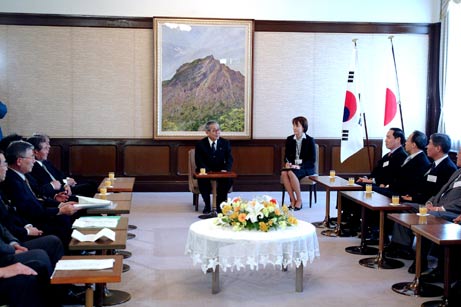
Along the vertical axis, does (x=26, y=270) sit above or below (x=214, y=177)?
below

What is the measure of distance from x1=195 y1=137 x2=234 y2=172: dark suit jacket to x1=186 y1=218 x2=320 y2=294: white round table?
12.6 ft

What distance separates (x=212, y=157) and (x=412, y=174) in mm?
3104

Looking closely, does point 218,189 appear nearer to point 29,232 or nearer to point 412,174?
point 412,174

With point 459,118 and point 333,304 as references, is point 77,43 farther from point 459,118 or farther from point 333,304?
point 333,304

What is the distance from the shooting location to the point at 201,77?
10.8m

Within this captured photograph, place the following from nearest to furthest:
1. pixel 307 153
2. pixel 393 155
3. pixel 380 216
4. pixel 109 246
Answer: pixel 109 246 → pixel 380 216 → pixel 393 155 → pixel 307 153

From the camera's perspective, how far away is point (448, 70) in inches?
421

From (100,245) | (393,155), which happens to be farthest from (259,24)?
(100,245)

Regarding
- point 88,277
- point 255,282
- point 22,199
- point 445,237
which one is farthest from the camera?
point 255,282

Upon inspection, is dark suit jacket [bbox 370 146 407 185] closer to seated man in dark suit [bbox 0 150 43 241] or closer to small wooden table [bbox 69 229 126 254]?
small wooden table [bbox 69 229 126 254]

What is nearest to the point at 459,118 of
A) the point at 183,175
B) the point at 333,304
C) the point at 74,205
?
the point at 183,175

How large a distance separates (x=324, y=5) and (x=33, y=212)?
7.22 m

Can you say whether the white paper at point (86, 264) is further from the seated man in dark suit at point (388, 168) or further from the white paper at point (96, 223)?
the seated man in dark suit at point (388, 168)

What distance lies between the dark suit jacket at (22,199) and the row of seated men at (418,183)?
135 inches
